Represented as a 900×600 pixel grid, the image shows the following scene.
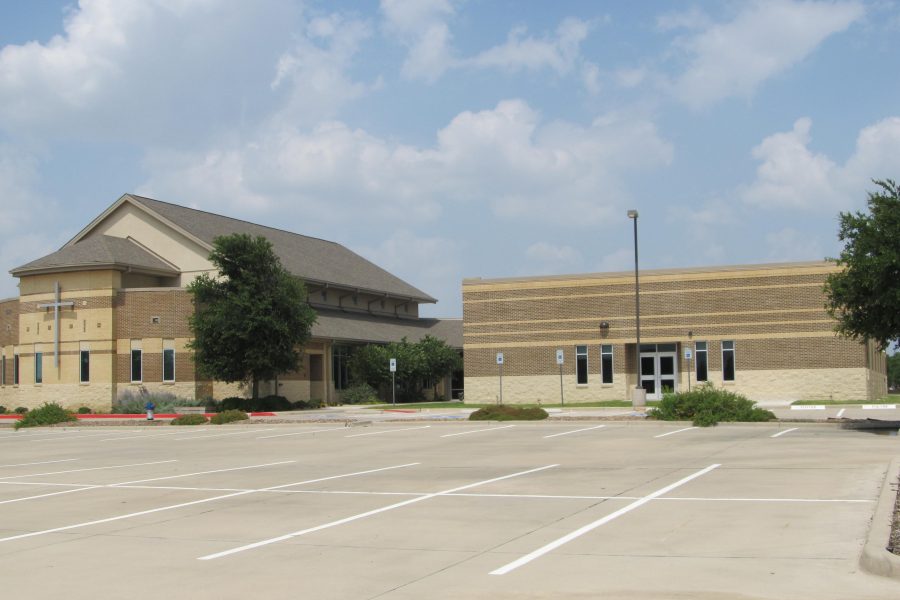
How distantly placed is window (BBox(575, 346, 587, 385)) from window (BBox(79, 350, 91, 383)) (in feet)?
82.2

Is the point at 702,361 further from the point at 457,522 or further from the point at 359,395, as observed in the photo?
the point at 457,522

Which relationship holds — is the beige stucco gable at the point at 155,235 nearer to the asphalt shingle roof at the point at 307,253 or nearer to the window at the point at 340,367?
the asphalt shingle roof at the point at 307,253

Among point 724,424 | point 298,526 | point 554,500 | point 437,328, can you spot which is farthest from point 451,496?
point 437,328

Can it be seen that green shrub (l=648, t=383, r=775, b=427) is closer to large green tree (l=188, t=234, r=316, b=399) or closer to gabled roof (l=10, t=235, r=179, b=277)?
large green tree (l=188, t=234, r=316, b=399)

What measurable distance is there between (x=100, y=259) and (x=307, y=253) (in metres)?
15.1

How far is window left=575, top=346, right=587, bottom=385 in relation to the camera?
4847cm

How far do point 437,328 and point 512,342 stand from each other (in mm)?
16874

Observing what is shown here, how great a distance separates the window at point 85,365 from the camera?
4994 cm

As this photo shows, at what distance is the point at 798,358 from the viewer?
44.7m

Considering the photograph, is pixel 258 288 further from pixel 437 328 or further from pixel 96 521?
pixel 96 521

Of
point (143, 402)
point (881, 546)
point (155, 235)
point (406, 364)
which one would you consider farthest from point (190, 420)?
point (881, 546)

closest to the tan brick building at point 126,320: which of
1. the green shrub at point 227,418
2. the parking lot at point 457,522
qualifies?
the green shrub at point 227,418

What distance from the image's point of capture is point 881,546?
8375mm

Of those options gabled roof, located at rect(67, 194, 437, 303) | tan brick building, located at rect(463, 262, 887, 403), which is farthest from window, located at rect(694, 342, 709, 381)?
gabled roof, located at rect(67, 194, 437, 303)
